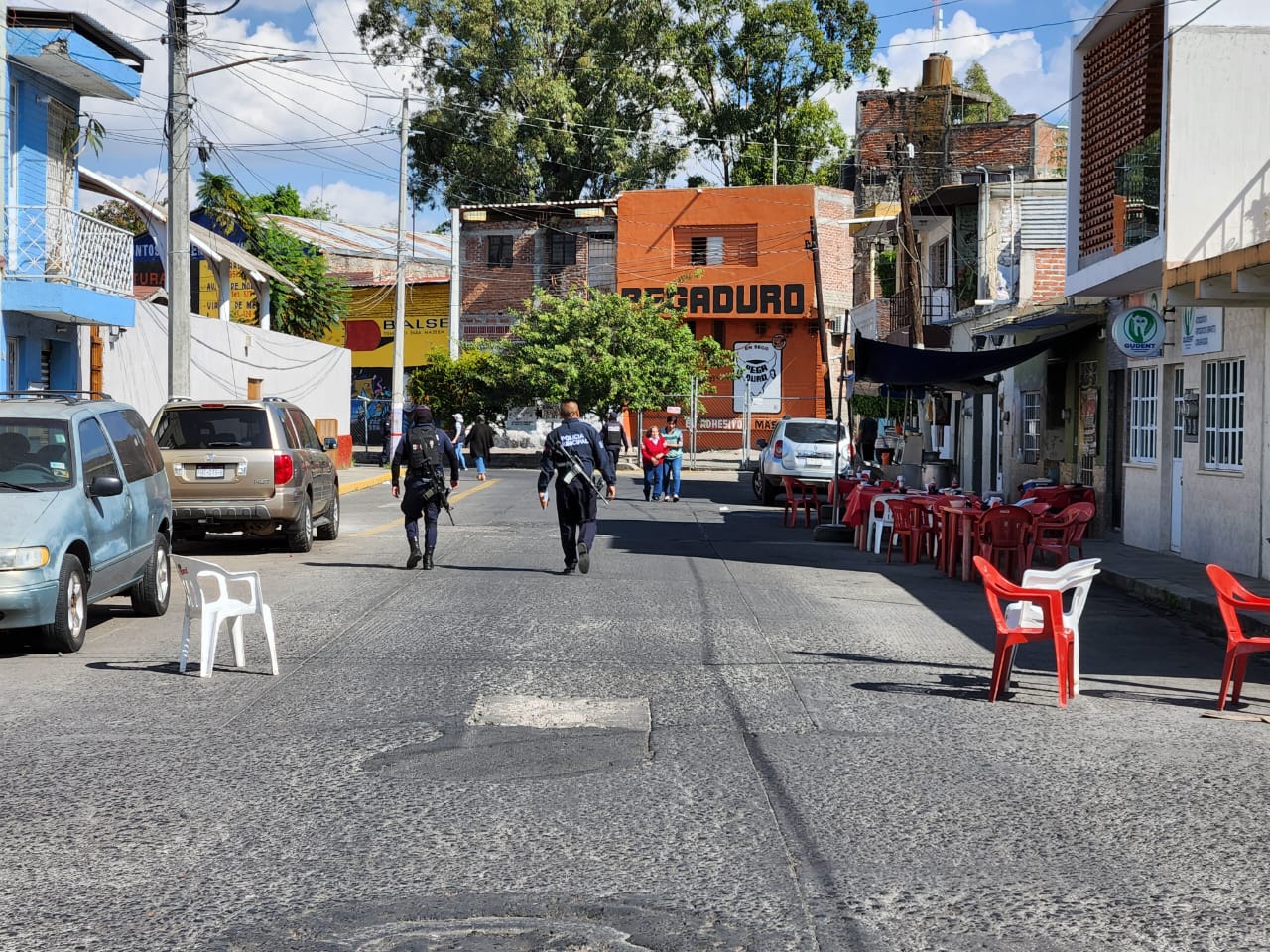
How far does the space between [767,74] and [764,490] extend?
102ft

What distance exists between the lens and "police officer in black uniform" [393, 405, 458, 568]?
50.1ft

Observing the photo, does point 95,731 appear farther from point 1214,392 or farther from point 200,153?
point 200,153

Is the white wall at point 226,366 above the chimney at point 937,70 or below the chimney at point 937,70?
below

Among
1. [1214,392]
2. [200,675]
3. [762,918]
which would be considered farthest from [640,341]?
[762,918]

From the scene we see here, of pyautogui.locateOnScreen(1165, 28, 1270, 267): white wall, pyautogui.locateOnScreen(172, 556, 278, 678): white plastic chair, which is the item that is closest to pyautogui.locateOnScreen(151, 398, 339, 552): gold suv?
pyautogui.locateOnScreen(172, 556, 278, 678): white plastic chair

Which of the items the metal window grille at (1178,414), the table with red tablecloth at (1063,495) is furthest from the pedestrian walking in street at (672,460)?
the metal window grille at (1178,414)

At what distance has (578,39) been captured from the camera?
5600 cm

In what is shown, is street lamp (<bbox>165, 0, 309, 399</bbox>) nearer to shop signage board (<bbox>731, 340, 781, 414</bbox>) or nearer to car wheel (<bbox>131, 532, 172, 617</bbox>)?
car wheel (<bbox>131, 532, 172, 617</bbox>)

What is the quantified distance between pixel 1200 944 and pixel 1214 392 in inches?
555

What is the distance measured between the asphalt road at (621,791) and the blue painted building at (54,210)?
1094 cm

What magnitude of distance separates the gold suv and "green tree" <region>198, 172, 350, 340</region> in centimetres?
2297

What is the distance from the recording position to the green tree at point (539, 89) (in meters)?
54.8

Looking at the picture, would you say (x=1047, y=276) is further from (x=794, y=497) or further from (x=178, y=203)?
(x=178, y=203)

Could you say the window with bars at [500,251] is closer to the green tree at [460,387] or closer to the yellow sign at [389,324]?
the yellow sign at [389,324]
